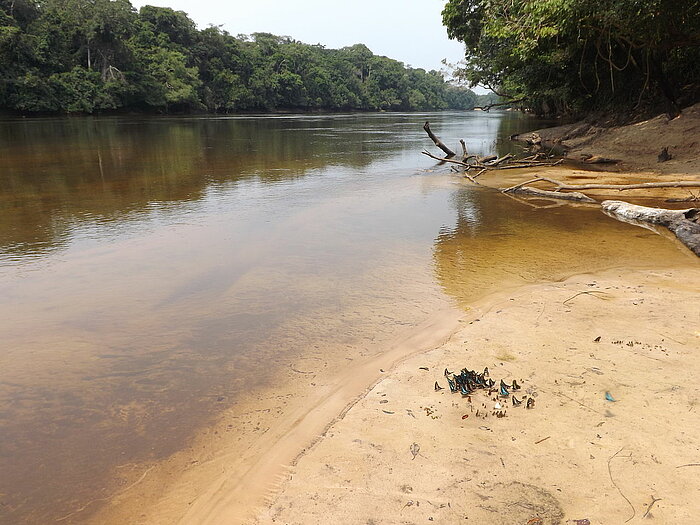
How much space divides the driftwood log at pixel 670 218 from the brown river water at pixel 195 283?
315mm

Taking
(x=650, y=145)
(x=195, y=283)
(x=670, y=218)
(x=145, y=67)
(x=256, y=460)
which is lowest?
(x=256, y=460)

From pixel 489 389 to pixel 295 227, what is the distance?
6162mm

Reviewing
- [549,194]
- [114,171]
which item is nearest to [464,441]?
[549,194]

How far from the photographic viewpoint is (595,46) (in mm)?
20156

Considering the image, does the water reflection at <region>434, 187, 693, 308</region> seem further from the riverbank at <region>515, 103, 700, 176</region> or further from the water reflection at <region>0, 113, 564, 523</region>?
the riverbank at <region>515, 103, 700, 176</region>

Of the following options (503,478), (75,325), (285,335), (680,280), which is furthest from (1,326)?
(680,280)

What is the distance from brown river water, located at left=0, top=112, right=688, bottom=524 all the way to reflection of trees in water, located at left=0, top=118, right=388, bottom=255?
4.5 inches

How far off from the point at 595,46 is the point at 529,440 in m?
21.8

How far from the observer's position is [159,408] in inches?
143

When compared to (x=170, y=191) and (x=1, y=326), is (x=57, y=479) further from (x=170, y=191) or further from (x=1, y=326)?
(x=170, y=191)

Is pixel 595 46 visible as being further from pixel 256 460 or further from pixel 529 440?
pixel 256 460

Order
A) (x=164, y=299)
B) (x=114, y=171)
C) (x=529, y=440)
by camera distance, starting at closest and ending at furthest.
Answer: (x=529, y=440)
(x=164, y=299)
(x=114, y=171)

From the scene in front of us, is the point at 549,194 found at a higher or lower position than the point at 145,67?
lower

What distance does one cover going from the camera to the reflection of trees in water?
9555 millimetres
